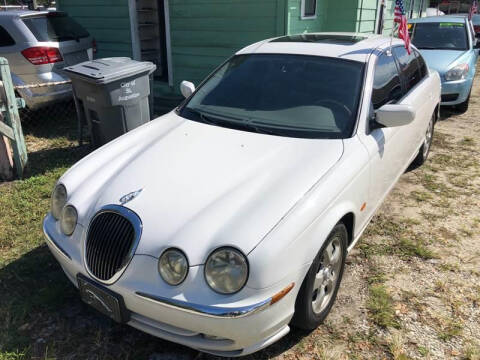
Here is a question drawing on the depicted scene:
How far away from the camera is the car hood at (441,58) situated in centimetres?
720

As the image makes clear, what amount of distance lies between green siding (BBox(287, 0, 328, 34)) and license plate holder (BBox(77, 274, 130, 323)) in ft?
18.1

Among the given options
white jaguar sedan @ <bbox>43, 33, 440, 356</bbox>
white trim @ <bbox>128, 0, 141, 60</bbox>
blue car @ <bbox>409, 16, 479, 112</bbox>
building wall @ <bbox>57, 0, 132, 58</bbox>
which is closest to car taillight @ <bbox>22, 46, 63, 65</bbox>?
white trim @ <bbox>128, 0, 141, 60</bbox>

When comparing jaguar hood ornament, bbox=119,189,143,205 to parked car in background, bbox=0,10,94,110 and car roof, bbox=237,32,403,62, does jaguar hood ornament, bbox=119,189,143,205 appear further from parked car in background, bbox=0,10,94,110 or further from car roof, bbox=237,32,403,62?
parked car in background, bbox=0,10,94,110

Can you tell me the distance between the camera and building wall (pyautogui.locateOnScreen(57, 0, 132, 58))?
8.36 meters

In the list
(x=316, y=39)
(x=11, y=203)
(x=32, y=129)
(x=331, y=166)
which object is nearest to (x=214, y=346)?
(x=331, y=166)

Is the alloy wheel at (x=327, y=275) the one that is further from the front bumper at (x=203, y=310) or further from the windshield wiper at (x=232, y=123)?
the windshield wiper at (x=232, y=123)

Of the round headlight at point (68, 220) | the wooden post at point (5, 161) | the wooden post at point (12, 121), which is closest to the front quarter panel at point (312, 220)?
the round headlight at point (68, 220)

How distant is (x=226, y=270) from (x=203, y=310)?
0.72 feet

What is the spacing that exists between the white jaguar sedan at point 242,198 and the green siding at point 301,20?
318cm

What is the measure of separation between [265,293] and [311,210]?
1.80 ft

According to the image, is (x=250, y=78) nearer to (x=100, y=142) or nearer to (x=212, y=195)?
(x=212, y=195)

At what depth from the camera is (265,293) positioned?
210 centimetres

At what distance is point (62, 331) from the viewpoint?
9.11 ft

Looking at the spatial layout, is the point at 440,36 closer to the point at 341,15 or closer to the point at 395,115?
the point at 341,15
